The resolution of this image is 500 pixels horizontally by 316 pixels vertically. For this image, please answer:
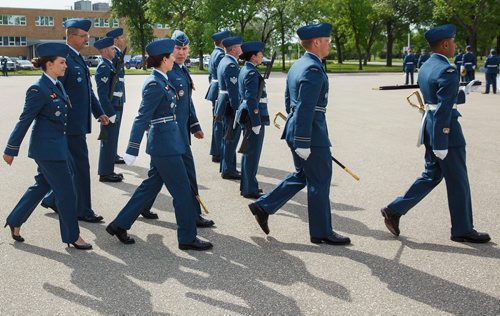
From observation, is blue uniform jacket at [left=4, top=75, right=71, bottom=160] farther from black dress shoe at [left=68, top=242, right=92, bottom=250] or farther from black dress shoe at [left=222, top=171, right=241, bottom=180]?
black dress shoe at [left=222, top=171, right=241, bottom=180]

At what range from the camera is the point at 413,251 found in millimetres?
5551

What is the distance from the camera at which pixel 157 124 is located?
5.52m

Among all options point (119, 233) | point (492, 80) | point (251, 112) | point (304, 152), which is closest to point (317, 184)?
point (304, 152)

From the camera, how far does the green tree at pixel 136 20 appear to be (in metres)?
66.1

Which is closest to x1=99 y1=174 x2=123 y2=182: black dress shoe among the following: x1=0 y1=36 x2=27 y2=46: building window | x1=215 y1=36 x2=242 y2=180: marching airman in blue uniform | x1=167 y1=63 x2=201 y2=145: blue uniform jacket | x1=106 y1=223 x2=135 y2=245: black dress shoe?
x1=215 y1=36 x2=242 y2=180: marching airman in blue uniform

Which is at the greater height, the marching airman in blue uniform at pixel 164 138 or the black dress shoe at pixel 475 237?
the marching airman in blue uniform at pixel 164 138

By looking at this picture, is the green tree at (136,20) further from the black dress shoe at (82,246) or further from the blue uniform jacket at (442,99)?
the blue uniform jacket at (442,99)

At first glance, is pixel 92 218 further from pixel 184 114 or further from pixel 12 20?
pixel 12 20

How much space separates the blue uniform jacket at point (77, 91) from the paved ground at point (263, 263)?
1.04 m

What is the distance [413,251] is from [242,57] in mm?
3230

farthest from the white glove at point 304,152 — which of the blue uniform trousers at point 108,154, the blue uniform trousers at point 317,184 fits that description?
the blue uniform trousers at point 108,154

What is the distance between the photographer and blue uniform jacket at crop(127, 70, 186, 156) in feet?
17.7

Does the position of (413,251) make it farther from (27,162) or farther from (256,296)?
(27,162)

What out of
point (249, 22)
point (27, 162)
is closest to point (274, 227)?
point (27, 162)
